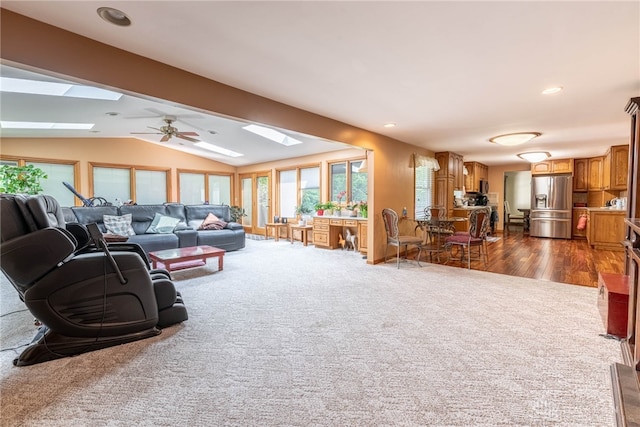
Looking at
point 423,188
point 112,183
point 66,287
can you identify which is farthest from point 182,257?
point 423,188

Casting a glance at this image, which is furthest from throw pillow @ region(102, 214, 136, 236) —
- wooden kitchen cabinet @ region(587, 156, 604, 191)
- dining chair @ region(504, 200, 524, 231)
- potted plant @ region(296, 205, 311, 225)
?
dining chair @ region(504, 200, 524, 231)

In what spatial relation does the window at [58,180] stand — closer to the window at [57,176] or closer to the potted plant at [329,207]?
the window at [57,176]

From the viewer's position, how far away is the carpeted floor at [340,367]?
1.55 meters

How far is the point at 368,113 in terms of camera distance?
155 inches

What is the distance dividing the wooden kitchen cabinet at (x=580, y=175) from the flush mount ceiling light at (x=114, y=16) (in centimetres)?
1009

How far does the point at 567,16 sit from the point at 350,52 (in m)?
1.41

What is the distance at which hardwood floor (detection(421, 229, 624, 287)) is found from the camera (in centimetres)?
421

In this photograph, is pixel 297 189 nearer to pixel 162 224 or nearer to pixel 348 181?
pixel 348 181

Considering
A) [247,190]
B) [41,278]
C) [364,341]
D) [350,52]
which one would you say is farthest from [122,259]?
[247,190]

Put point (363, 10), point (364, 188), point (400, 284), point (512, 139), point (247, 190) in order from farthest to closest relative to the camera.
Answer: point (247, 190) → point (364, 188) → point (512, 139) → point (400, 284) → point (363, 10)

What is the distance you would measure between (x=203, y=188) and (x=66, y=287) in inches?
288

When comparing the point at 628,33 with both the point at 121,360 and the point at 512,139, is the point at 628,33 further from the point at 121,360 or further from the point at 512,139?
the point at 121,360

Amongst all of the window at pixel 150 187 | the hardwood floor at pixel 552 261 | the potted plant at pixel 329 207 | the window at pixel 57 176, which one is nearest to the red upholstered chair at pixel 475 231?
the hardwood floor at pixel 552 261

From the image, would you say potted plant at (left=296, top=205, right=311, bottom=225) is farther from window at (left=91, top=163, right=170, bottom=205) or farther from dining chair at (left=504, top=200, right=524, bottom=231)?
dining chair at (left=504, top=200, right=524, bottom=231)
